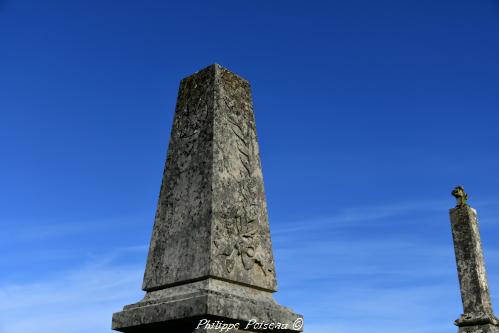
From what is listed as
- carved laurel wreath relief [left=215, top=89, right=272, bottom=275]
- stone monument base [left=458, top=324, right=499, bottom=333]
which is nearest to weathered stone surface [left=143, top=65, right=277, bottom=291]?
carved laurel wreath relief [left=215, top=89, right=272, bottom=275]

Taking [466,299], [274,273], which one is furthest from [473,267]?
[274,273]

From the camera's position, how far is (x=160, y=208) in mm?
5098

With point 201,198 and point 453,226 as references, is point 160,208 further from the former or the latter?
point 453,226

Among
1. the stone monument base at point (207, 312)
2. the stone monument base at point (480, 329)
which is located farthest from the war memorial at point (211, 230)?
the stone monument base at point (480, 329)

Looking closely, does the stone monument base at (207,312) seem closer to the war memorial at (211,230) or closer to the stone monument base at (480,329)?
the war memorial at (211,230)

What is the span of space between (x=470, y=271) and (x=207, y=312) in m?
7.81

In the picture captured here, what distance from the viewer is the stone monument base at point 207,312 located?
400 cm

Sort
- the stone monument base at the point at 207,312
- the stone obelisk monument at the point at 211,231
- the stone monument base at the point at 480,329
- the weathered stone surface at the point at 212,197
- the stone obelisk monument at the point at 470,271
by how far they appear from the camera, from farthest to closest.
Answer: the stone obelisk monument at the point at 470,271 < the stone monument base at the point at 480,329 < the weathered stone surface at the point at 212,197 < the stone obelisk monument at the point at 211,231 < the stone monument base at the point at 207,312

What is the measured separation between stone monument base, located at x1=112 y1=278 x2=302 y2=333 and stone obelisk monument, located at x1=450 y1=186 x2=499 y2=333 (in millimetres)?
6252

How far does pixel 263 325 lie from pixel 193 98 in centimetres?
234

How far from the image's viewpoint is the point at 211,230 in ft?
14.4

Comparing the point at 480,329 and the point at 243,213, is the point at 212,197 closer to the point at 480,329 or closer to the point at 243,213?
the point at 243,213

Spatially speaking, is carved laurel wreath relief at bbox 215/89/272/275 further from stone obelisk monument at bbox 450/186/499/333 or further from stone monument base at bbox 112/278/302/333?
stone obelisk monument at bbox 450/186/499/333

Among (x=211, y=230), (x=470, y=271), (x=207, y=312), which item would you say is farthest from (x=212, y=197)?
(x=470, y=271)
